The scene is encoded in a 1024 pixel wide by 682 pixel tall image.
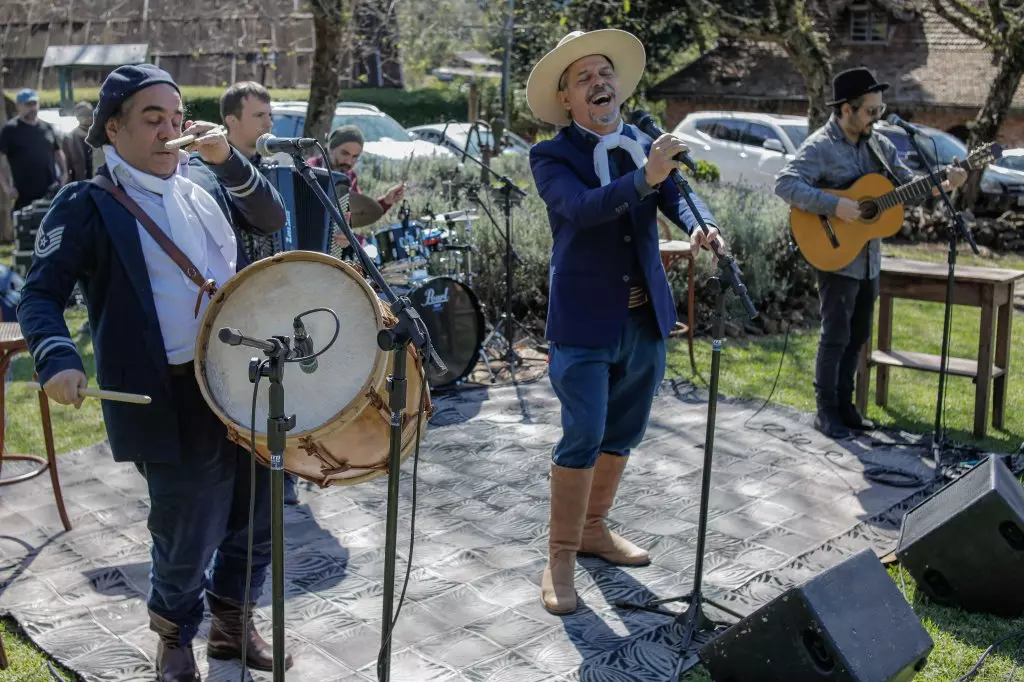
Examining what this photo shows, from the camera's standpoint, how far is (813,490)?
5.32 m

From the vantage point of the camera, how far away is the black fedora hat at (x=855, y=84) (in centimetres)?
559

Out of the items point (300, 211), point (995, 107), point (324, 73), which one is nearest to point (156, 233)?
point (300, 211)

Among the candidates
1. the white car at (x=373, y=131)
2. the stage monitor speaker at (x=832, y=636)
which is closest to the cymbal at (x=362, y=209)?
the stage monitor speaker at (x=832, y=636)

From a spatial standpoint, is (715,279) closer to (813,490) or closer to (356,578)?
(356,578)

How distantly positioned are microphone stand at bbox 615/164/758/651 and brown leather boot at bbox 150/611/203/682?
1.59 meters

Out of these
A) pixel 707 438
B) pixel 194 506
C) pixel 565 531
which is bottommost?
pixel 565 531

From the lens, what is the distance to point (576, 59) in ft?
12.5

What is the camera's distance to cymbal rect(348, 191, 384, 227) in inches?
239

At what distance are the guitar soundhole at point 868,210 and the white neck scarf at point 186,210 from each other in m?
3.85

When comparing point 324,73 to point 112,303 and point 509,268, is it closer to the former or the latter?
point 509,268

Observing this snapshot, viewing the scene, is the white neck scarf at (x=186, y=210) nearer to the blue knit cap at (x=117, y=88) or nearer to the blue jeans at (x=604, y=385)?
the blue knit cap at (x=117, y=88)

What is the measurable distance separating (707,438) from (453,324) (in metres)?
3.66

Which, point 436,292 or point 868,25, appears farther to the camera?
point 868,25

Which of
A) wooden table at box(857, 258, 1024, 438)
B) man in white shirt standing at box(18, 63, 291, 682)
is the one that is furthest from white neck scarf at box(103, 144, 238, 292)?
wooden table at box(857, 258, 1024, 438)
